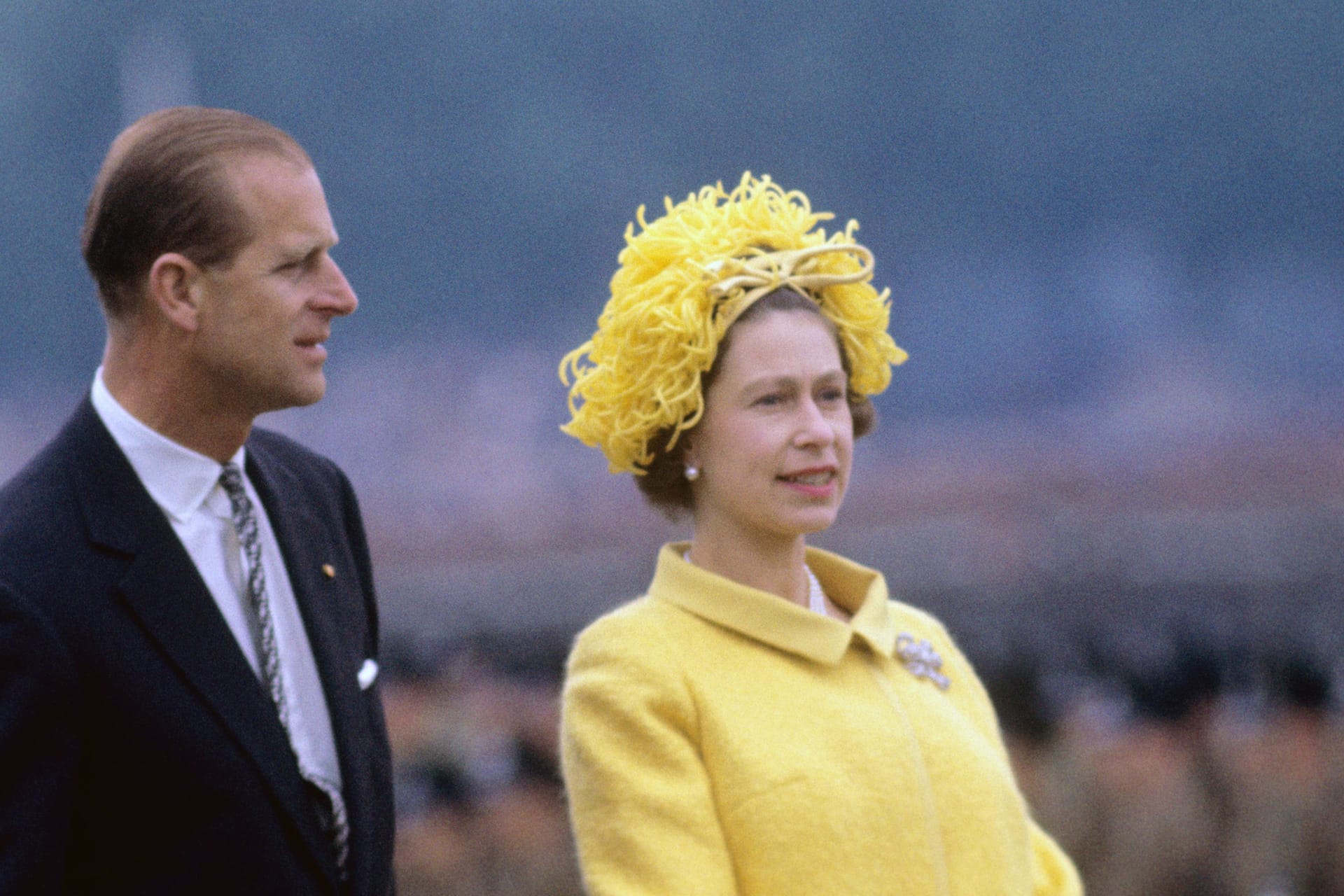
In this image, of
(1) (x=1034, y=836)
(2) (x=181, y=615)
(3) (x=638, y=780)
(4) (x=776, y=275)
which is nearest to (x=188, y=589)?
(2) (x=181, y=615)

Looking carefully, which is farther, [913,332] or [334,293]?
[913,332]

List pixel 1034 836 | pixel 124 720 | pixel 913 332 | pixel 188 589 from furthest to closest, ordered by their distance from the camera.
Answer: pixel 913 332 < pixel 1034 836 < pixel 188 589 < pixel 124 720

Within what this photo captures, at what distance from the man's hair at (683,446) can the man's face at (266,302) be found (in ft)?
1.67

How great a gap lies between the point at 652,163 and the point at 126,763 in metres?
2.43

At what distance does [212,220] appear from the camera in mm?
1882

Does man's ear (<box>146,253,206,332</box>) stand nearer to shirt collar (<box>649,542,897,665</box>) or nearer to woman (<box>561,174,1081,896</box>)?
woman (<box>561,174,1081,896</box>)

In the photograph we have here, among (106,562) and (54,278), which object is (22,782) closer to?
(106,562)

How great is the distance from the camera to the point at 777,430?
2.10 meters

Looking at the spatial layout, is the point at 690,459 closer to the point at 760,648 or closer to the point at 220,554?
the point at 760,648

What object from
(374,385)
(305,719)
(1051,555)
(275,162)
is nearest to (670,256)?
(275,162)

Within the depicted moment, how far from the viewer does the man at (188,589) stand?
171 centimetres

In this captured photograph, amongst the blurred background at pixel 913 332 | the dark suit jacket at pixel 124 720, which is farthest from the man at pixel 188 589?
the blurred background at pixel 913 332

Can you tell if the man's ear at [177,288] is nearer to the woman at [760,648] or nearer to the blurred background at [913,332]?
the woman at [760,648]

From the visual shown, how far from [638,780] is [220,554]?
2.00 feet
